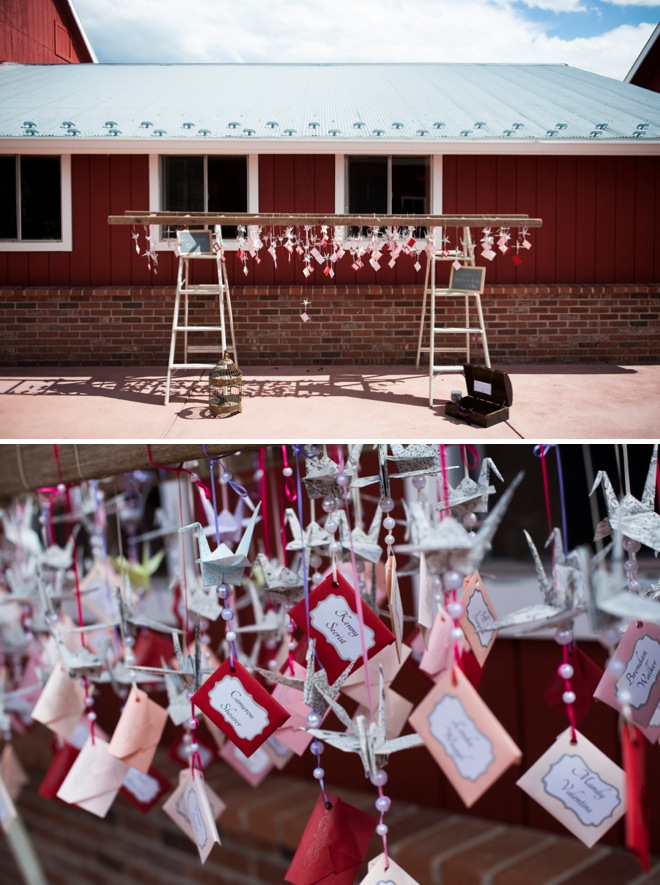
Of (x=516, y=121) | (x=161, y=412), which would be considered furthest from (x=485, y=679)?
(x=516, y=121)

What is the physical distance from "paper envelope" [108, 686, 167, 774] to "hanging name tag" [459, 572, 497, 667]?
0.91 m

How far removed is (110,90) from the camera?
855 centimetres

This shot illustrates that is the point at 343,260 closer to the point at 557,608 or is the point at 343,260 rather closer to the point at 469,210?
the point at 469,210

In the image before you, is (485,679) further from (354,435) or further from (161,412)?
(161,412)

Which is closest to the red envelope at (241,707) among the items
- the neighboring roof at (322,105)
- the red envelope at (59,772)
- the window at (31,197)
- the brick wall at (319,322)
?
the red envelope at (59,772)

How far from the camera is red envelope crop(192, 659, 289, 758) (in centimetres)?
164

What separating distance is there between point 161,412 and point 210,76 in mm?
5734

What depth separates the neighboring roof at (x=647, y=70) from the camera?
31.8ft

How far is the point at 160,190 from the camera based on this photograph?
7.47 meters

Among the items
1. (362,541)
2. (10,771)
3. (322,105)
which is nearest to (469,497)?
(362,541)

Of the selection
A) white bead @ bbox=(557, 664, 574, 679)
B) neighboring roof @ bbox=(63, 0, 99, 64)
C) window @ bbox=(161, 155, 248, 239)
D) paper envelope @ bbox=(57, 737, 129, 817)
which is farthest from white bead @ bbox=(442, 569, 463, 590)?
neighboring roof @ bbox=(63, 0, 99, 64)

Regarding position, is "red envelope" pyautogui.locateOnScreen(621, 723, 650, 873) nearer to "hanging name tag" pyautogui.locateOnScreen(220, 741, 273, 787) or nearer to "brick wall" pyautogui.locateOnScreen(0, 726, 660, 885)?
"hanging name tag" pyautogui.locateOnScreen(220, 741, 273, 787)

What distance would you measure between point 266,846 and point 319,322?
497 centimetres

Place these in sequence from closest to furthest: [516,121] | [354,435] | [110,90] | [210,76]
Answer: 1. [354,435]
2. [516,121]
3. [110,90]
4. [210,76]
